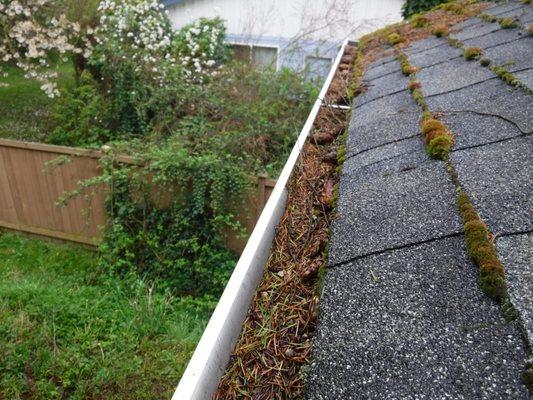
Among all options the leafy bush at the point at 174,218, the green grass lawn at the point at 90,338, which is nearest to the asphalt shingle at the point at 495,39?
the leafy bush at the point at 174,218

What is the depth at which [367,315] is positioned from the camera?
2.75 ft

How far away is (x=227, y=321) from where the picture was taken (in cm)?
95

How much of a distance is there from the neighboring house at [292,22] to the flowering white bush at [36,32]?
120 inches

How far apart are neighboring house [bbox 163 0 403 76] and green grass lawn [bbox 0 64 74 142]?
3.76 meters

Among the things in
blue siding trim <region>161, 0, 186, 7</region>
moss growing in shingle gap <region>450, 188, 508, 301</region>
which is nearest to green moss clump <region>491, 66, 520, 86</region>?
moss growing in shingle gap <region>450, 188, 508, 301</region>

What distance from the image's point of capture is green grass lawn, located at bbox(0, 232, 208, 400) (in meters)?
3.43

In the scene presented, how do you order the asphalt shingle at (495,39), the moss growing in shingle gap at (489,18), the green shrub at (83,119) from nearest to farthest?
the asphalt shingle at (495,39) < the moss growing in shingle gap at (489,18) < the green shrub at (83,119)

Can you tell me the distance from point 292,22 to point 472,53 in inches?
340

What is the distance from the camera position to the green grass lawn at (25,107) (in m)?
7.94

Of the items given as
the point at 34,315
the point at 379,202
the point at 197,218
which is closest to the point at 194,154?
the point at 197,218

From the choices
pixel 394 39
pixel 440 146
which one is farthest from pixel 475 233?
pixel 394 39

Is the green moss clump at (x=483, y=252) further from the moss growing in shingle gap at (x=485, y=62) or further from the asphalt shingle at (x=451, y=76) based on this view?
the moss growing in shingle gap at (x=485, y=62)

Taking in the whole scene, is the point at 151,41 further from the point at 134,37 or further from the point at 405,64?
the point at 405,64

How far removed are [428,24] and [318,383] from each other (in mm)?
3711
